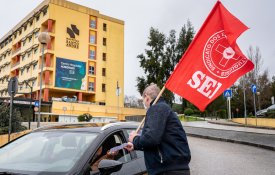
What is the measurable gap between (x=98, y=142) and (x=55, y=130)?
83 cm

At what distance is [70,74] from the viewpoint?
5522cm

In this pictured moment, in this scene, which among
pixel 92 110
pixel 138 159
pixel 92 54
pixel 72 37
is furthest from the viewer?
pixel 92 54

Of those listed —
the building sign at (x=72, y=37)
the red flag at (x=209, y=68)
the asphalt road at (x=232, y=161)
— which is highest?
the building sign at (x=72, y=37)

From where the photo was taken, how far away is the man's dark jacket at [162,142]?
3.29 m

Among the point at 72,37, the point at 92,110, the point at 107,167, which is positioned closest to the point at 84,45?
the point at 72,37

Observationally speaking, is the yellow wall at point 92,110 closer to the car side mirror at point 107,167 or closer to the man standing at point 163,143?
the car side mirror at point 107,167

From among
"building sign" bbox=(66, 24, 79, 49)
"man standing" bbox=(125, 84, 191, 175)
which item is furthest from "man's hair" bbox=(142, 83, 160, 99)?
"building sign" bbox=(66, 24, 79, 49)

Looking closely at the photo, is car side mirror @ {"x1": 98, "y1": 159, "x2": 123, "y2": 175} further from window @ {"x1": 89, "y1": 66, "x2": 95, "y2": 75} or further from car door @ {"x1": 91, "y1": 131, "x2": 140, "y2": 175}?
window @ {"x1": 89, "y1": 66, "x2": 95, "y2": 75}

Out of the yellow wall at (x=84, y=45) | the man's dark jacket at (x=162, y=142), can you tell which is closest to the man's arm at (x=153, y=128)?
the man's dark jacket at (x=162, y=142)

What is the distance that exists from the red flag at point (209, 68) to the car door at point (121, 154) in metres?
1.02

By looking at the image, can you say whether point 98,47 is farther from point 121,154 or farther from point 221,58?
point 121,154

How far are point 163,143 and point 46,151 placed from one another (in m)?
1.55

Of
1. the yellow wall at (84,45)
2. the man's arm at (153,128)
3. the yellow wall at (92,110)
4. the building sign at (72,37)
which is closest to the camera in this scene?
the man's arm at (153,128)

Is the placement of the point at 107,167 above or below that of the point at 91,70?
below
